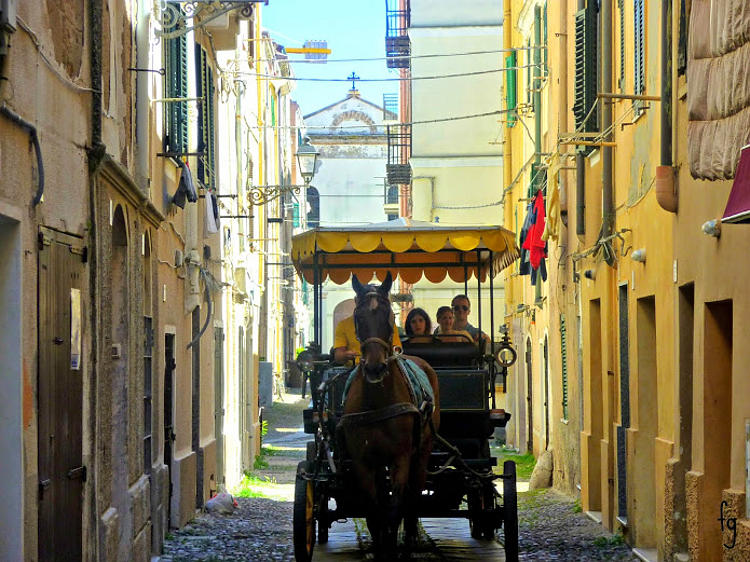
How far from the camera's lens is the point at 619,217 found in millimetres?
15836

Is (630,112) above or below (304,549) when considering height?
above

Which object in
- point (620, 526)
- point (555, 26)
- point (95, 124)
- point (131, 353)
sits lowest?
point (620, 526)

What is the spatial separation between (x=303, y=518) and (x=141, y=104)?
440cm

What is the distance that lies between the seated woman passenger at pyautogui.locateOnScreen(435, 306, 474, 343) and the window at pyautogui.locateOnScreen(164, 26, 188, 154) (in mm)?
3682

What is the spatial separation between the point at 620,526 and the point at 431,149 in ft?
75.3

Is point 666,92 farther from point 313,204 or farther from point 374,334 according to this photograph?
point 313,204

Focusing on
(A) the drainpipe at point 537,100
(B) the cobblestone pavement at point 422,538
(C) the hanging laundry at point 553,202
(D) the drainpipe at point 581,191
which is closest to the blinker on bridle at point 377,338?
(B) the cobblestone pavement at point 422,538

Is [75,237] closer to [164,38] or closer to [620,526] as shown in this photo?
[164,38]

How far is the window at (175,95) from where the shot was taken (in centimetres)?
1595

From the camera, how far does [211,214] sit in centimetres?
1959

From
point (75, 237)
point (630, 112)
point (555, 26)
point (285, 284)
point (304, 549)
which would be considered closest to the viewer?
point (75, 237)

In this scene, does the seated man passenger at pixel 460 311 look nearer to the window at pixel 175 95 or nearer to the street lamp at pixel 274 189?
the window at pixel 175 95

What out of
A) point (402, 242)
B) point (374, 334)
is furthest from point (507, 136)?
point (374, 334)

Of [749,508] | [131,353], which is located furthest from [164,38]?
[749,508]
